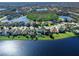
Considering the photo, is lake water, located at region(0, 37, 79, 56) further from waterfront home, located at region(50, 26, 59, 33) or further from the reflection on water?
waterfront home, located at region(50, 26, 59, 33)

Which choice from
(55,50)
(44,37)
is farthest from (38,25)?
(55,50)

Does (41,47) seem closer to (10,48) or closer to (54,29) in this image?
(54,29)

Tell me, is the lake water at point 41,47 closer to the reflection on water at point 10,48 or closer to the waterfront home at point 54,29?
the reflection on water at point 10,48

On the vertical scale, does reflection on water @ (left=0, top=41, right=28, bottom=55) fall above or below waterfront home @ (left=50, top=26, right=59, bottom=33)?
below

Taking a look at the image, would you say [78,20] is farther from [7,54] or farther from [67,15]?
[7,54]

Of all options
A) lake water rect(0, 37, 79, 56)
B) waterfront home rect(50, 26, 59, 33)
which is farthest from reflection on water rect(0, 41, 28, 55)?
waterfront home rect(50, 26, 59, 33)

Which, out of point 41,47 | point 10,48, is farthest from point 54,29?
point 10,48

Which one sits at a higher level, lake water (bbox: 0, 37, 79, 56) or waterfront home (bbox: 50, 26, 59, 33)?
waterfront home (bbox: 50, 26, 59, 33)

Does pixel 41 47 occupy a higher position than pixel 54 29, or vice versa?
pixel 54 29

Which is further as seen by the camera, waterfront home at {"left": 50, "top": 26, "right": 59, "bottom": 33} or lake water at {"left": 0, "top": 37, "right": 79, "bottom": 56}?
waterfront home at {"left": 50, "top": 26, "right": 59, "bottom": 33}
